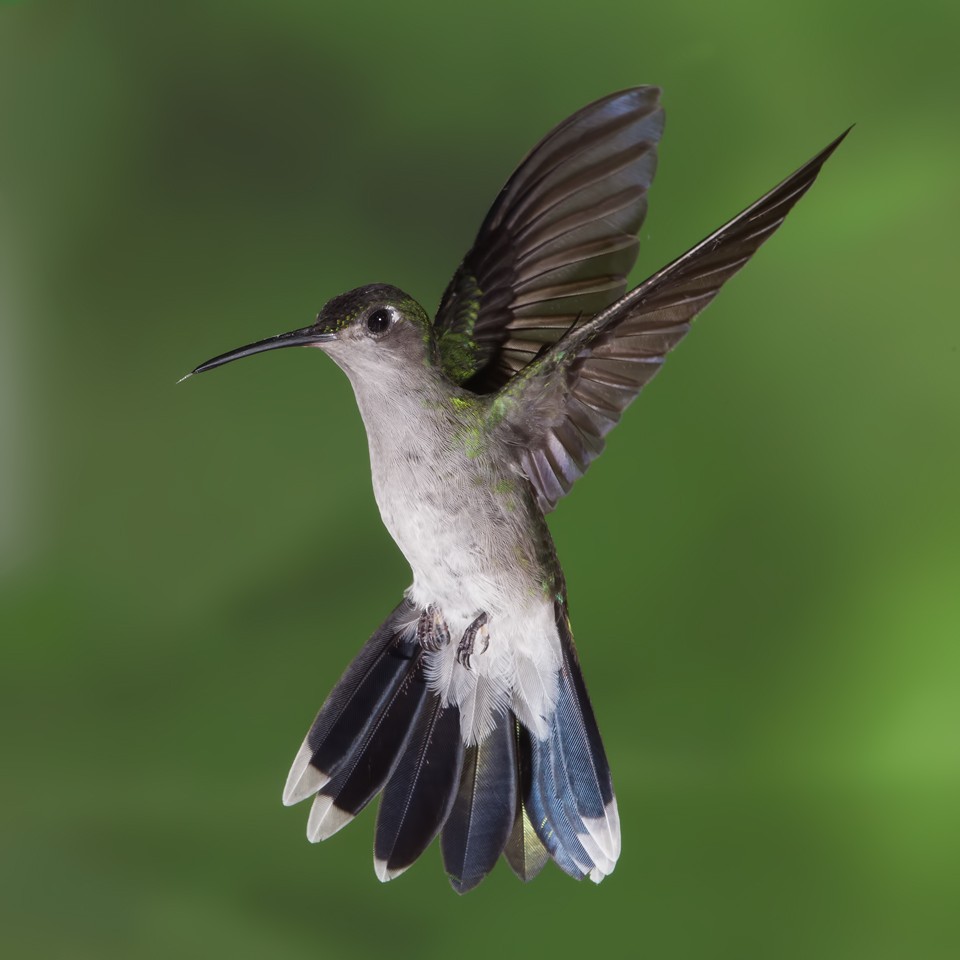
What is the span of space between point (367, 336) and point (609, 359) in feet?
0.55

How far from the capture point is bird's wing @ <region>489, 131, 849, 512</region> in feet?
→ 1.96

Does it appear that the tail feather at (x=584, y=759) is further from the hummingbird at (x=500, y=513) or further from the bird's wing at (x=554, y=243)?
the bird's wing at (x=554, y=243)

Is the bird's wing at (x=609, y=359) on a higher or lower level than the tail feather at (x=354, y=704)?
higher

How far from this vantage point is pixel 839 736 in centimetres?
124

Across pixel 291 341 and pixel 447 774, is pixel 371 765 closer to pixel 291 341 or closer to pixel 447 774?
pixel 447 774

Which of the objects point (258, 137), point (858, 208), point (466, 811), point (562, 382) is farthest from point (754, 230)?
point (258, 137)

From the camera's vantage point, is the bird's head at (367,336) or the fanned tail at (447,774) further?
the fanned tail at (447,774)

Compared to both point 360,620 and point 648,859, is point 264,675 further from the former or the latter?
point 648,859

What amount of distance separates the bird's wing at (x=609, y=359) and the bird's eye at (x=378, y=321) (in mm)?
94

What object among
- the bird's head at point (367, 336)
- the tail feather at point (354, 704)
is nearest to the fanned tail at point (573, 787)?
the tail feather at point (354, 704)

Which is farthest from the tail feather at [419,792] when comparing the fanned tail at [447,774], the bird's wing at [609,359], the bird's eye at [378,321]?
the bird's eye at [378,321]

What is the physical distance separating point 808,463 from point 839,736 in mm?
300

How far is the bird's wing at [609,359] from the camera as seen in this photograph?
1.96 ft

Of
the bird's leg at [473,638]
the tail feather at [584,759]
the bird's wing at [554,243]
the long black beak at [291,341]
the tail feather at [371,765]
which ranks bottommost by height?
the tail feather at [371,765]
